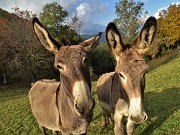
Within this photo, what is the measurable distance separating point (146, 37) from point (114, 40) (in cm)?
65

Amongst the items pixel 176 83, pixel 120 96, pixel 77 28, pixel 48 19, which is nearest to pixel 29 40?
pixel 48 19

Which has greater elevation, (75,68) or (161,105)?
(75,68)

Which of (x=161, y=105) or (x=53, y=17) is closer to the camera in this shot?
(x=161, y=105)

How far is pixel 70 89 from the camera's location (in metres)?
4.30

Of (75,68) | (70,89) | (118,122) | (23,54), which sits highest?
(23,54)

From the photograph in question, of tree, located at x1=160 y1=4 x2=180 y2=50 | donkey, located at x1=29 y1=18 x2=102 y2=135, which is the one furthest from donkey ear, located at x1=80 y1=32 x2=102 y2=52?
tree, located at x1=160 y1=4 x2=180 y2=50

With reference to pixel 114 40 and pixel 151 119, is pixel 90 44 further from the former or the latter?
pixel 151 119

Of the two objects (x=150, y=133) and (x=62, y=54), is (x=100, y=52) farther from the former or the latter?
(x=62, y=54)

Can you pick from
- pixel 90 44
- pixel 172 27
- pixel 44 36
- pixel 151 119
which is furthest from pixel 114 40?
pixel 172 27

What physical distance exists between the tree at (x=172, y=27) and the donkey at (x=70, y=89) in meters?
47.9

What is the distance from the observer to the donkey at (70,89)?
4047 mm

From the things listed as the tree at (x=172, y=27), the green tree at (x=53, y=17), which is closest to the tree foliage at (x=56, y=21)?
the green tree at (x=53, y=17)

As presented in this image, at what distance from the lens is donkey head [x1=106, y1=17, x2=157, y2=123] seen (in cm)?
419

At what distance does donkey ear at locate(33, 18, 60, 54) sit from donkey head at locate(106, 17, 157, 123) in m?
1.01
